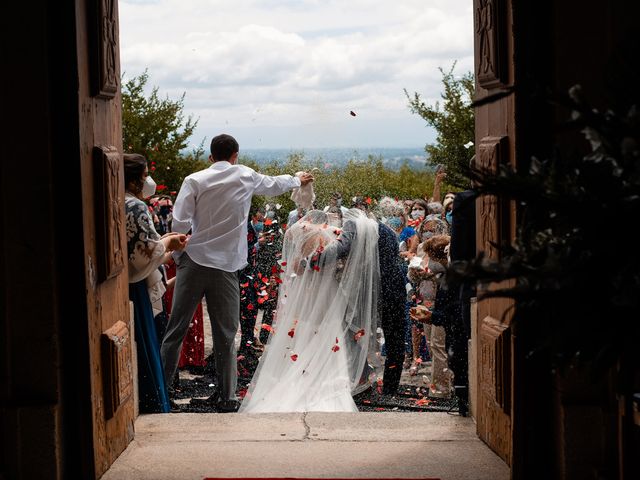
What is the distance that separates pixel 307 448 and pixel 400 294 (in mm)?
3867

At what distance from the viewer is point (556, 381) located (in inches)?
192

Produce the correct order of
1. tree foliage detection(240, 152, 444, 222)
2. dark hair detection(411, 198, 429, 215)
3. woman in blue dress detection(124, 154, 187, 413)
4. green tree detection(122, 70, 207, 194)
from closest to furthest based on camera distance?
woman in blue dress detection(124, 154, 187, 413) < dark hair detection(411, 198, 429, 215) < tree foliage detection(240, 152, 444, 222) < green tree detection(122, 70, 207, 194)

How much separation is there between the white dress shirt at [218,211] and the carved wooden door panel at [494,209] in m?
2.53

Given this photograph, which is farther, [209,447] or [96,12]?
[209,447]

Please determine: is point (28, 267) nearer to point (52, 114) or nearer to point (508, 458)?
point (52, 114)

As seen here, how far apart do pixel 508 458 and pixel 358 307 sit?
14.0 ft

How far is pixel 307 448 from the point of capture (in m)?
5.82

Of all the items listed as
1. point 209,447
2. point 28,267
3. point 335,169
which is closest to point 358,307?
point 209,447

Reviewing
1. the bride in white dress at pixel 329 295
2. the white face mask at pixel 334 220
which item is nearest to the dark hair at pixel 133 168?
the bride in white dress at pixel 329 295

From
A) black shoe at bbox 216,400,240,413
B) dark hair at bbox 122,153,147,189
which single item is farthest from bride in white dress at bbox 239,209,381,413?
dark hair at bbox 122,153,147,189

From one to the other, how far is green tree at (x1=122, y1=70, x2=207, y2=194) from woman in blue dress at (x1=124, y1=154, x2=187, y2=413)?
19479 mm

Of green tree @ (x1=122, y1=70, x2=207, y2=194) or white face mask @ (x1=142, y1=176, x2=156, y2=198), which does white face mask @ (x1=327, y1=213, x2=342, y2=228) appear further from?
green tree @ (x1=122, y1=70, x2=207, y2=194)

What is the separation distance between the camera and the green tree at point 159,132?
2666cm

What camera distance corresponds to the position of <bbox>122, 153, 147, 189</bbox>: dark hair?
22.4ft
